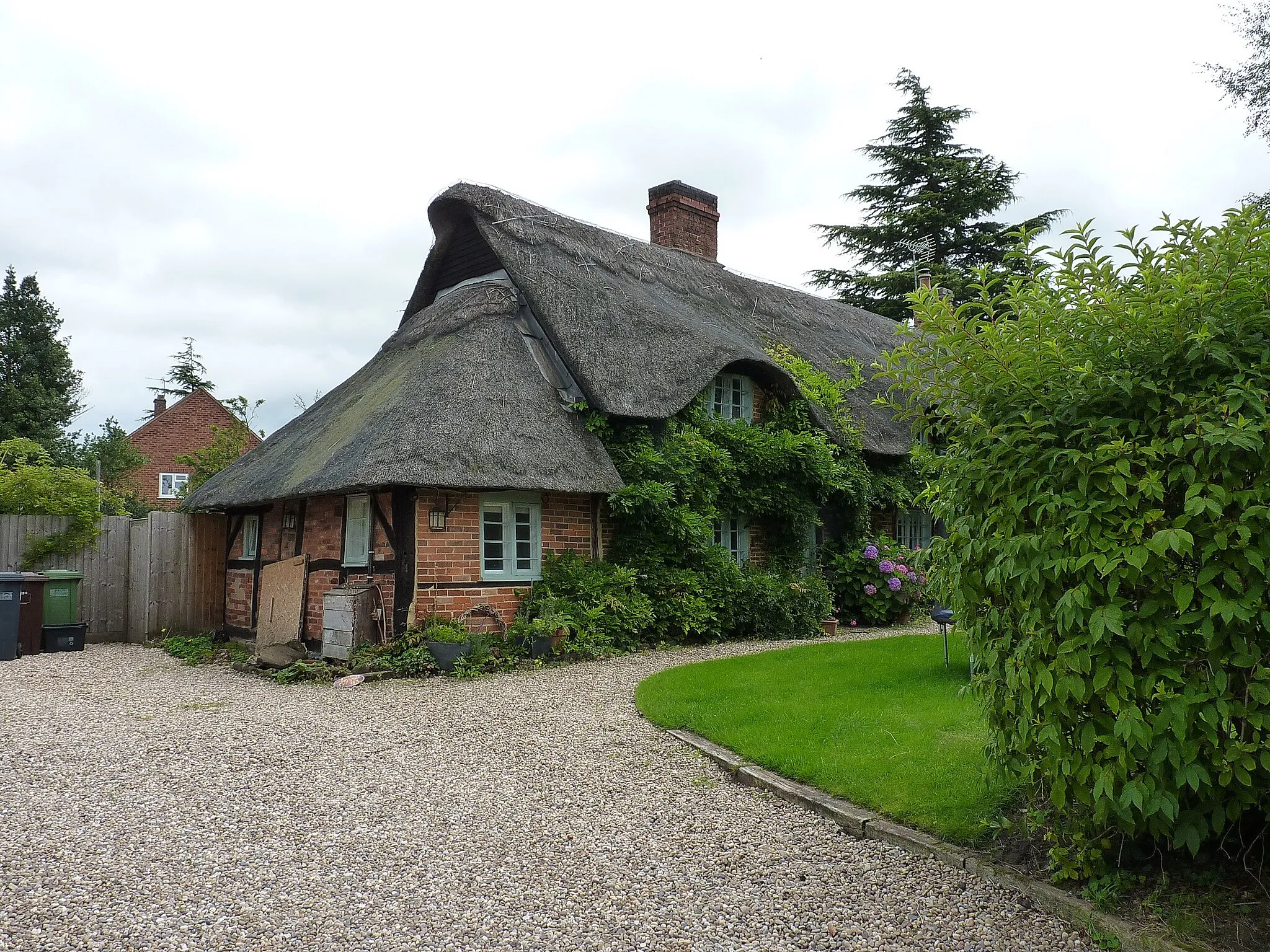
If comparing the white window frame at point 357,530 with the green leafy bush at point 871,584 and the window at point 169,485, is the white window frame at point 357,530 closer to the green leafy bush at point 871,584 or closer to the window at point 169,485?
the green leafy bush at point 871,584

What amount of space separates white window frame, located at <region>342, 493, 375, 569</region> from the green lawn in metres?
3.85

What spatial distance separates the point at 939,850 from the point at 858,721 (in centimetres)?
→ 225

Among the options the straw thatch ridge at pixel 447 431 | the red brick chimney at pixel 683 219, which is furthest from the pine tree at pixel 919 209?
the straw thatch ridge at pixel 447 431

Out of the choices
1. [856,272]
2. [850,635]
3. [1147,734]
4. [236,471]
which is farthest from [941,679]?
[856,272]

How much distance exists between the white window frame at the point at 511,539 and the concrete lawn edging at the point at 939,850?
4824 millimetres

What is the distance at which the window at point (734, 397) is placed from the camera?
12.9 m

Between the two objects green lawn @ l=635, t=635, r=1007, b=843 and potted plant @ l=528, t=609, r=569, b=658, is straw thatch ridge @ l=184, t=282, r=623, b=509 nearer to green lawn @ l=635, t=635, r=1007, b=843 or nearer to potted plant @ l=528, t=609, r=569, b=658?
potted plant @ l=528, t=609, r=569, b=658

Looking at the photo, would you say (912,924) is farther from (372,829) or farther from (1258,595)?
(372,829)

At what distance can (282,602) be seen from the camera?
10.9 metres

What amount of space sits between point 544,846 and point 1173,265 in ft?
12.1

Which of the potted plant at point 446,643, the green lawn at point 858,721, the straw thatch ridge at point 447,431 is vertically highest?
the straw thatch ridge at point 447,431

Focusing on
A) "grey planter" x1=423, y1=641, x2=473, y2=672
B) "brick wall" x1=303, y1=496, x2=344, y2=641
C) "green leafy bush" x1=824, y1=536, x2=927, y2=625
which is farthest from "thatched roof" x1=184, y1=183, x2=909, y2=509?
"green leafy bush" x1=824, y1=536, x2=927, y2=625

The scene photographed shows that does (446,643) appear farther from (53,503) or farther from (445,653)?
(53,503)

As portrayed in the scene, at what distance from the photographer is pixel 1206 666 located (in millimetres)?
2947
